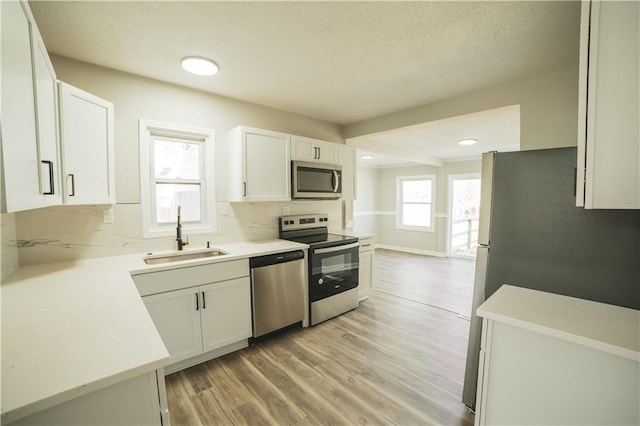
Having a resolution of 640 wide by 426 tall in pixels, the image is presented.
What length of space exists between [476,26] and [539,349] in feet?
6.06

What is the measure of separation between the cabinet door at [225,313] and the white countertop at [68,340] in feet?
2.60

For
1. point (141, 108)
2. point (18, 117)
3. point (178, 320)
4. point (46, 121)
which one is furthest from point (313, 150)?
point (18, 117)

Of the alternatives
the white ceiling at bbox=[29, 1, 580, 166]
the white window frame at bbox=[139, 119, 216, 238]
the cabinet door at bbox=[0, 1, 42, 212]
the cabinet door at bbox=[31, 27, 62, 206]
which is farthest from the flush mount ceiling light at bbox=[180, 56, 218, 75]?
the cabinet door at bbox=[0, 1, 42, 212]

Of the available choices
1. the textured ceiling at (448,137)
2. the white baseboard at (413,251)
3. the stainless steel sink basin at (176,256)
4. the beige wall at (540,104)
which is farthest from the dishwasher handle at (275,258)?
the white baseboard at (413,251)

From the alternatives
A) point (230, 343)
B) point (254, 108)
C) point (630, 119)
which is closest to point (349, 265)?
point (230, 343)

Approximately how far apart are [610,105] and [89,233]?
3.29 meters

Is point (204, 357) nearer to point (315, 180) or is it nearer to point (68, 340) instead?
point (68, 340)

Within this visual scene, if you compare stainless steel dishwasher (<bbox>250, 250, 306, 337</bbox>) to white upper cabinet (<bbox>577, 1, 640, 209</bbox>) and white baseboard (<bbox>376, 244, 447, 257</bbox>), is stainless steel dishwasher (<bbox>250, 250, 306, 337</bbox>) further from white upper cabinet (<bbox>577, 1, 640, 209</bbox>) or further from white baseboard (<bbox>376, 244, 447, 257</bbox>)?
white baseboard (<bbox>376, 244, 447, 257</bbox>)

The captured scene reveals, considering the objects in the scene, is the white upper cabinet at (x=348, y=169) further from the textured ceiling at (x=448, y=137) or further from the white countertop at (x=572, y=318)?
the white countertop at (x=572, y=318)

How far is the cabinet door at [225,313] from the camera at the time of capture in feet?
7.55

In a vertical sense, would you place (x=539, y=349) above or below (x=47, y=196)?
below

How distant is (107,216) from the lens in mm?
2295

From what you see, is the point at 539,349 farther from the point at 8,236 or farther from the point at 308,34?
the point at 8,236

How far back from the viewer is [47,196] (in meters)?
1.33
